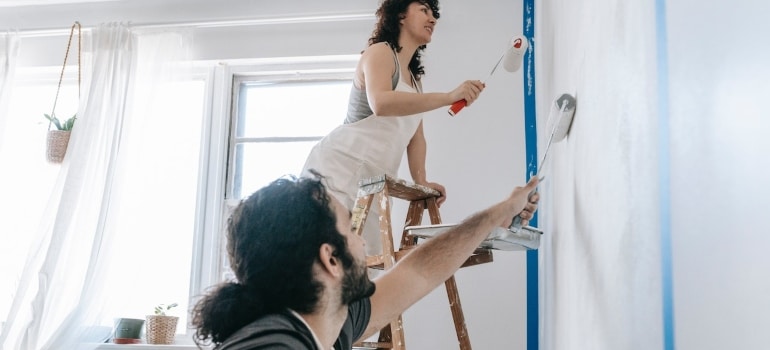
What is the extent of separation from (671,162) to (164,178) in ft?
10.1

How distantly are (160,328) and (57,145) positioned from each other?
941mm

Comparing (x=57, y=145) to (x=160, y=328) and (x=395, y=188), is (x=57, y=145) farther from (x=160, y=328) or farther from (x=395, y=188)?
(x=395, y=188)

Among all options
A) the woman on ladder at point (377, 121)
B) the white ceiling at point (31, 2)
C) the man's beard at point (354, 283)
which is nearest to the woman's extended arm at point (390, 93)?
the woman on ladder at point (377, 121)

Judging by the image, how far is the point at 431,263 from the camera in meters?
1.59

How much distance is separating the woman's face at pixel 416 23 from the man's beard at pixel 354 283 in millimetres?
1130

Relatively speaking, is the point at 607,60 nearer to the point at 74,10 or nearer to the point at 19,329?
the point at 19,329

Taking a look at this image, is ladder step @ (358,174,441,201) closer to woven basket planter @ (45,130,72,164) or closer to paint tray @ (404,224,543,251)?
paint tray @ (404,224,543,251)

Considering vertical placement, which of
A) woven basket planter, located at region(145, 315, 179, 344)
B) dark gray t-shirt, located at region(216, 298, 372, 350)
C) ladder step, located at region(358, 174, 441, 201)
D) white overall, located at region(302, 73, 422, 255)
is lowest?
woven basket planter, located at region(145, 315, 179, 344)

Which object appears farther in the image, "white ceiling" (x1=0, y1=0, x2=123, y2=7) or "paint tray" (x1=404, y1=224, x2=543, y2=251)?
"white ceiling" (x1=0, y1=0, x2=123, y2=7)

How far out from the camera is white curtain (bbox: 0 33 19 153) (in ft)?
11.9

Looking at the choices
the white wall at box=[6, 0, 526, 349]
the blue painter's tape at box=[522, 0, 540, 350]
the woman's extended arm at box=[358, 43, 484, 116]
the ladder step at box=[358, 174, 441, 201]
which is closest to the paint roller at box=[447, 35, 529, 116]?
the woman's extended arm at box=[358, 43, 484, 116]

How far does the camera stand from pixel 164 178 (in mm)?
3463

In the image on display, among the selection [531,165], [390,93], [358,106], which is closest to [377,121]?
[358,106]

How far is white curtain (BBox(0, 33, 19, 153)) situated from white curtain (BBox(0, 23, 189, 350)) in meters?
0.43
